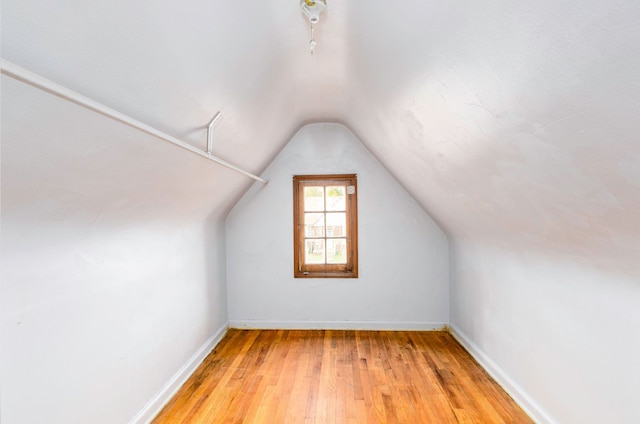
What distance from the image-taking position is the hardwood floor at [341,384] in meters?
2.20

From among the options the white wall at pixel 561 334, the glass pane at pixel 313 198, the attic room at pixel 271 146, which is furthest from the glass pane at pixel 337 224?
the white wall at pixel 561 334

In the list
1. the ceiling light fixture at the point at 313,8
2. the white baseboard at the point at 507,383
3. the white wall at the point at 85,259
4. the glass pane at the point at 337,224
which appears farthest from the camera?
the glass pane at the point at 337,224

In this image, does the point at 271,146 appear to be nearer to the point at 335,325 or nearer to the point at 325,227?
the point at 325,227

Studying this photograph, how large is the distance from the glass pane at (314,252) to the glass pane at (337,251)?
88 mm

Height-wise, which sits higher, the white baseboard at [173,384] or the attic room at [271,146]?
the attic room at [271,146]

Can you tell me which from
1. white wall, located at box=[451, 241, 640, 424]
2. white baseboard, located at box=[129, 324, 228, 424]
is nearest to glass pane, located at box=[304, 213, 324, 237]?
white baseboard, located at box=[129, 324, 228, 424]

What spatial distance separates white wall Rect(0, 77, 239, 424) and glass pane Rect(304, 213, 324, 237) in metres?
1.52

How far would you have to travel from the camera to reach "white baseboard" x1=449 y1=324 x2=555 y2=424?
207cm

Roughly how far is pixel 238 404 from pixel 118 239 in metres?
1.41

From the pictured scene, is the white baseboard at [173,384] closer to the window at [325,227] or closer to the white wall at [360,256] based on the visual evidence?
the white wall at [360,256]

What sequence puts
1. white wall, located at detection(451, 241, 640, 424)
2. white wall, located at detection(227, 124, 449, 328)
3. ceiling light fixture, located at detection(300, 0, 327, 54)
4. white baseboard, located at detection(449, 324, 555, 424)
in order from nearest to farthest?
1. ceiling light fixture, located at detection(300, 0, 327, 54)
2. white wall, located at detection(451, 241, 640, 424)
3. white baseboard, located at detection(449, 324, 555, 424)
4. white wall, located at detection(227, 124, 449, 328)

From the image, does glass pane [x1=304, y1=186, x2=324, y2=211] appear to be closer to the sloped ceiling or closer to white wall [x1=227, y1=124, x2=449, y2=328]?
white wall [x1=227, y1=124, x2=449, y2=328]

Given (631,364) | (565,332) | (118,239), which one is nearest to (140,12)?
(118,239)

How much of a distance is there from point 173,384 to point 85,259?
1350mm
